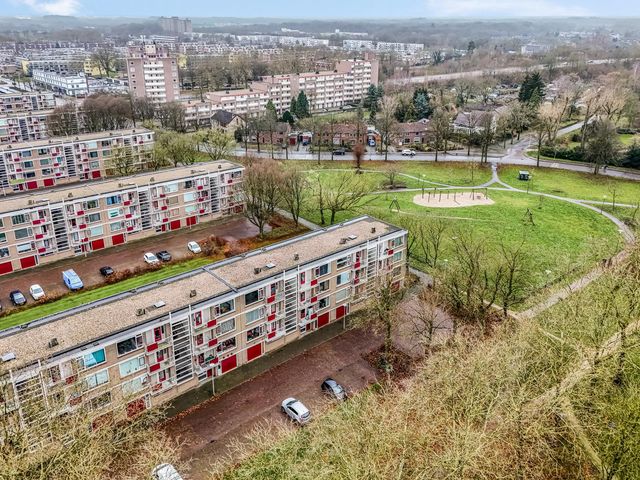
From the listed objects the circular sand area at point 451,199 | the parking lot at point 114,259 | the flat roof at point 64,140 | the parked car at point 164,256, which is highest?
the flat roof at point 64,140

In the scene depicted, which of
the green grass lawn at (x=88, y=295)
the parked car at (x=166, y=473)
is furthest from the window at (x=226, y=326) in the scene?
the green grass lawn at (x=88, y=295)

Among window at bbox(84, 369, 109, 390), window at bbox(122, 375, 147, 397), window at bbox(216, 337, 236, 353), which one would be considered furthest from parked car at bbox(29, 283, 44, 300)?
window at bbox(216, 337, 236, 353)

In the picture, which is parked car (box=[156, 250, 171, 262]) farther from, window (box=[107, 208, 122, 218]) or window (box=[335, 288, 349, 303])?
window (box=[335, 288, 349, 303])

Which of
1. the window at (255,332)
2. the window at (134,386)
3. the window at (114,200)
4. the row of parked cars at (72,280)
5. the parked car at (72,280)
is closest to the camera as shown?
the window at (134,386)

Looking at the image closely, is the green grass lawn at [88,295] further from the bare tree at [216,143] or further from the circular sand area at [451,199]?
the circular sand area at [451,199]

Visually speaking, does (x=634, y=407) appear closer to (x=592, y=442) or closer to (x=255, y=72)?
(x=592, y=442)

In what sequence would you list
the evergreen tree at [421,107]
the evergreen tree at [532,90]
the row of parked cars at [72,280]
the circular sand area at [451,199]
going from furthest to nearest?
the evergreen tree at [421,107], the evergreen tree at [532,90], the circular sand area at [451,199], the row of parked cars at [72,280]

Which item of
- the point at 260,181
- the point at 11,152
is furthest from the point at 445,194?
the point at 11,152
